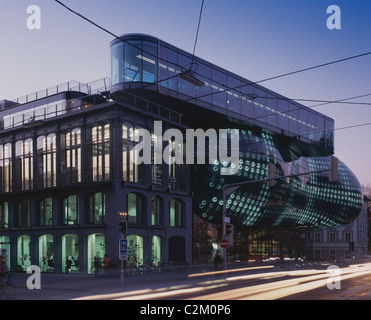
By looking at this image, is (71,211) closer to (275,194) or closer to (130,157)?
(130,157)

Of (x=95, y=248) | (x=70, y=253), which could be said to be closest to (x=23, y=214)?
(x=70, y=253)

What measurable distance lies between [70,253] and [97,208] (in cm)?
500

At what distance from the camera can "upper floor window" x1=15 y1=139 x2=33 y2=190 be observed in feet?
160

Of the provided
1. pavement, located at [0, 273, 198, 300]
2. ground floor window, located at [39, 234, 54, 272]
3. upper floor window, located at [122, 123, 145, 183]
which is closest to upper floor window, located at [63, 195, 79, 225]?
ground floor window, located at [39, 234, 54, 272]

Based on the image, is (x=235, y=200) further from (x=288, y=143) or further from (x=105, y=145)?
(x=105, y=145)

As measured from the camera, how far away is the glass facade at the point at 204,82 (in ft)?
167

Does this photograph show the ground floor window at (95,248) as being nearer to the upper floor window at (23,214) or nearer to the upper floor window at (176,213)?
the upper floor window at (176,213)

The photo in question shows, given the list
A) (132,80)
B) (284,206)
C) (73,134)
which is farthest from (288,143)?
(73,134)

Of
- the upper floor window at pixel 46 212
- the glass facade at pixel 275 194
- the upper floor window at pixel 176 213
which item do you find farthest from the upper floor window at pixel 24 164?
the glass facade at pixel 275 194

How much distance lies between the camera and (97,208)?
4359 centimetres

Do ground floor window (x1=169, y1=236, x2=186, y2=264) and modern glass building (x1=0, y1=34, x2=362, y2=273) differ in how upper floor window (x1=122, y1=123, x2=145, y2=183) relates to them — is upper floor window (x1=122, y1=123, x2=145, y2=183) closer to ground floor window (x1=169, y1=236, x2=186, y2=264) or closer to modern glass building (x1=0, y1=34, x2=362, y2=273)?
modern glass building (x1=0, y1=34, x2=362, y2=273)

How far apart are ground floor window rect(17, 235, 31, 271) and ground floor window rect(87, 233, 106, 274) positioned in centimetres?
810

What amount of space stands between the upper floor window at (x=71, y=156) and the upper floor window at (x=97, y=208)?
88.5 inches
